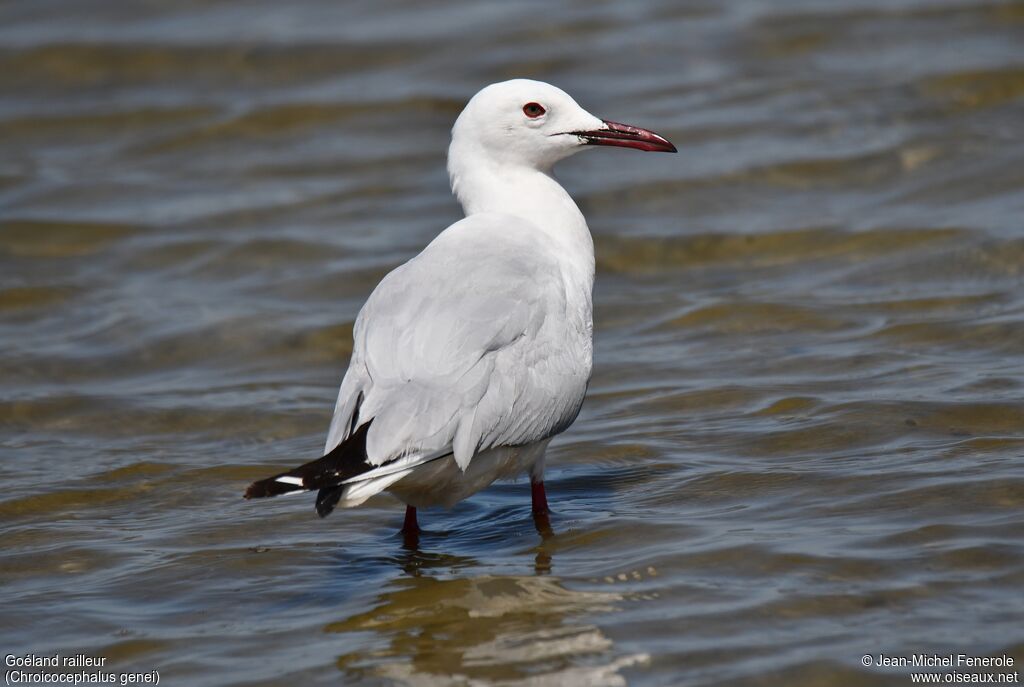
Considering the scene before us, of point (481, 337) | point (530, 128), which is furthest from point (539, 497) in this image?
point (530, 128)

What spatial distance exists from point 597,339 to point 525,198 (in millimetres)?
2228

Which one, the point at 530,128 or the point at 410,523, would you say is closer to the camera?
the point at 410,523

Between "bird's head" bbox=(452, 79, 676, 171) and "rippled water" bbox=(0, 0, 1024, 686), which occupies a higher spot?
"bird's head" bbox=(452, 79, 676, 171)

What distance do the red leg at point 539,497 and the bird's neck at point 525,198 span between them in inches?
35.3

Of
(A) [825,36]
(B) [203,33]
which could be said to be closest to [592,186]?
(A) [825,36]

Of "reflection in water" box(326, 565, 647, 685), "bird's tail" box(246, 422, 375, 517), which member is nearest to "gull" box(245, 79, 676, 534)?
"bird's tail" box(246, 422, 375, 517)

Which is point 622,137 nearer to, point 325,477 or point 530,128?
point 530,128

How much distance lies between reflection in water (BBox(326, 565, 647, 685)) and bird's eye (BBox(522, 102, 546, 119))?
214 cm

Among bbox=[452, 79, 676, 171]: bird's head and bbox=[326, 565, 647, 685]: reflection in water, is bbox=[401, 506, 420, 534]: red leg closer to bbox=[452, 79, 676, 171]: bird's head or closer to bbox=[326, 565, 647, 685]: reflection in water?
bbox=[326, 565, 647, 685]: reflection in water

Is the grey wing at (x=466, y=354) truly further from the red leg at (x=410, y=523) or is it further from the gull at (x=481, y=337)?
the red leg at (x=410, y=523)

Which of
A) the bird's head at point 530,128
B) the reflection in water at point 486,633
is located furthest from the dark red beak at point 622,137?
the reflection in water at point 486,633

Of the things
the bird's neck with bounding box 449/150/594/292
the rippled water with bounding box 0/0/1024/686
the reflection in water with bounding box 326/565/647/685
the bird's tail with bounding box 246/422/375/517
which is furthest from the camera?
the bird's neck with bounding box 449/150/594/292

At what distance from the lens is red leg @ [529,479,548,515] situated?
583 centimetres

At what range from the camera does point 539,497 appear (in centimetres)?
583
